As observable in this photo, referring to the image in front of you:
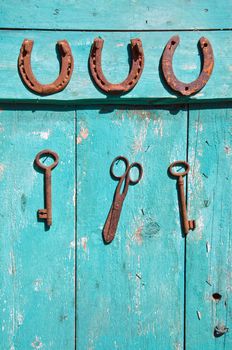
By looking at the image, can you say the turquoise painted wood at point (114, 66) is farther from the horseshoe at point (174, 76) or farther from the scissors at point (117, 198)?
the scissors at point (117, 198)

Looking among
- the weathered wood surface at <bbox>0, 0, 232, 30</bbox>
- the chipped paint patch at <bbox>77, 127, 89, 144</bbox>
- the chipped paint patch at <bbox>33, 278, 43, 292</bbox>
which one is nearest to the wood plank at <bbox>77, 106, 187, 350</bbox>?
the chipped paint patch at <bbox>77, 127, 89, 144</bbox>

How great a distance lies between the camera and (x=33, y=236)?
1.58m

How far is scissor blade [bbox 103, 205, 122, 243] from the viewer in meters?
1.58

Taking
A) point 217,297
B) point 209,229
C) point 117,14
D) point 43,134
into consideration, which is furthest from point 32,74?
point 217,297

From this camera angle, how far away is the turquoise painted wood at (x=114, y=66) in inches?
60.0

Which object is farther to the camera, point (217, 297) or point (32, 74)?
point (217, 297)

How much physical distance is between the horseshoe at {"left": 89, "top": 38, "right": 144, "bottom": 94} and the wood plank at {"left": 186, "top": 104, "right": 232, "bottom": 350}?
0.62 feet

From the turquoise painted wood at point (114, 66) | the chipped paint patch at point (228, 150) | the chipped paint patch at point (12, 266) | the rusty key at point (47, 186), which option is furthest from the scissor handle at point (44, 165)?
the chipped paint patch at point (228, 150)

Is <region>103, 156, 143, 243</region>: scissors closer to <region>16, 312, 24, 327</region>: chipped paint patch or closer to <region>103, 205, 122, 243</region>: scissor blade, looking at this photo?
<region>103, 205, 122, 243</region>: scissor blade

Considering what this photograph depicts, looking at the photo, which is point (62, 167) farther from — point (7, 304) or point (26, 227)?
point (7, 304)

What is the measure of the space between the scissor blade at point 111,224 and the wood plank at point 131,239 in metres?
0.01

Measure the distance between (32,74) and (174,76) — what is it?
1.20 feet

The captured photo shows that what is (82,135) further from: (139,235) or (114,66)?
(139,235)

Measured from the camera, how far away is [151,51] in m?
1.55
